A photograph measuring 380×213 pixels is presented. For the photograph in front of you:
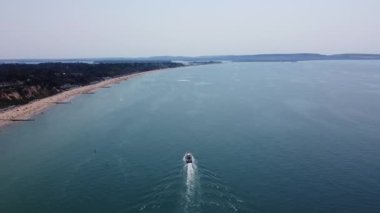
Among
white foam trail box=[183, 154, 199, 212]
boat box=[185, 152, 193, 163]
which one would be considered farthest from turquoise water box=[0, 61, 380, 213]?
boat box=[185, 152, 193, 163]

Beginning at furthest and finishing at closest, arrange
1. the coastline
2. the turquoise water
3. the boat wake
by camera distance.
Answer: the coastline, the turquoise water, the boat wake

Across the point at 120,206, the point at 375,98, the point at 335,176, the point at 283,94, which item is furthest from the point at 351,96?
the point at 120,206

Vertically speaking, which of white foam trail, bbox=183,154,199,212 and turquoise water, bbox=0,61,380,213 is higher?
white foam trail, bbox=183,154,199,212

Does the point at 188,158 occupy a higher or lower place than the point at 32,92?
higher

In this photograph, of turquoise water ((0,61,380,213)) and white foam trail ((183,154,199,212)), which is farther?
turquoise water ((0,61,380,213))

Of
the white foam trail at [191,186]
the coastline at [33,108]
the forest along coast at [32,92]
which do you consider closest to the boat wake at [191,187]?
the white foam trail at [191,186]

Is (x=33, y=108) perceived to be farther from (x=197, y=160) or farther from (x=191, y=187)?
(x=191, y=187)

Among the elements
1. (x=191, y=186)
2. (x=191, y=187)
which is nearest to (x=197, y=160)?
(x=191, y=186)

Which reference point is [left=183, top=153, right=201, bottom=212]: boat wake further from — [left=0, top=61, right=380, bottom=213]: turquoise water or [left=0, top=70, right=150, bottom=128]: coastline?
[left=0, top=70, right=150, bottom=128]: coastline

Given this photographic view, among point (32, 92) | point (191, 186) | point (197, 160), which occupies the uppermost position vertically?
point (191, 186)
